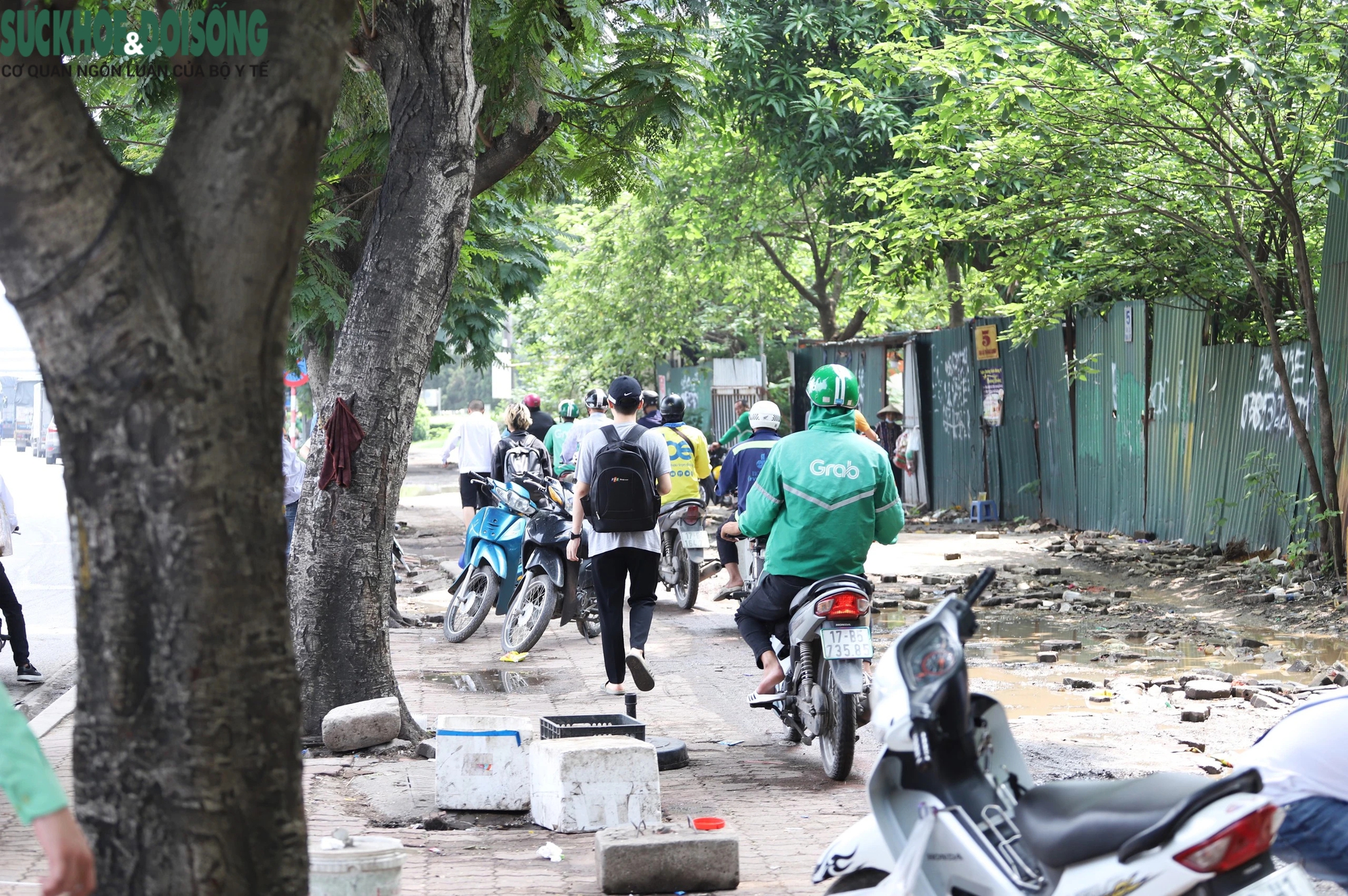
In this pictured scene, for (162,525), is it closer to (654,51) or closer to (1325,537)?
(654,51)

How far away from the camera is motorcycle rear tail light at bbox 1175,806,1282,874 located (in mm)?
2762

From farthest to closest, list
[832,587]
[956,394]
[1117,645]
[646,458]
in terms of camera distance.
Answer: [956,394] < [1117,645] < [646,458] < [832,587]

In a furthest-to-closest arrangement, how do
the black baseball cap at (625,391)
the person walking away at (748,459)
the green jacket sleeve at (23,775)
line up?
the person walking away at (748,459) < the black baseball cap at (625,391) < the green jacket sleeve at (23,775)

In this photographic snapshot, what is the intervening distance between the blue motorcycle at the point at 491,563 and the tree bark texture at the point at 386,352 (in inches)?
137

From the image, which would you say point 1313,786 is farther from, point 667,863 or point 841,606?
point 841,606

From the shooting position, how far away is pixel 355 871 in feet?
13.3

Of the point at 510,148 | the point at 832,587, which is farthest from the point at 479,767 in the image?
the point at 510,148

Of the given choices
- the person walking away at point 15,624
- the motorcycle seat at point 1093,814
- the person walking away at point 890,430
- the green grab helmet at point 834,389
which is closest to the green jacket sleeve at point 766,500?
the green grab helmet at point 834,389

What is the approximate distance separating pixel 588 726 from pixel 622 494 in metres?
1.97

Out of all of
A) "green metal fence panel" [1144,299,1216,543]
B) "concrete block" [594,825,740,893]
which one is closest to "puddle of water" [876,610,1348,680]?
"green metal fence panel" [1144,299,1216,543]

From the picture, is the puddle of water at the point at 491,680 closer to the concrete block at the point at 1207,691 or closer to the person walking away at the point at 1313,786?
the concrete block at the point at 1207,691

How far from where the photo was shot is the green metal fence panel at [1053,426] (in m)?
18.4

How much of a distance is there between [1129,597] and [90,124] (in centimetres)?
1114

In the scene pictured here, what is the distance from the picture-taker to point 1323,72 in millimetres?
10656
